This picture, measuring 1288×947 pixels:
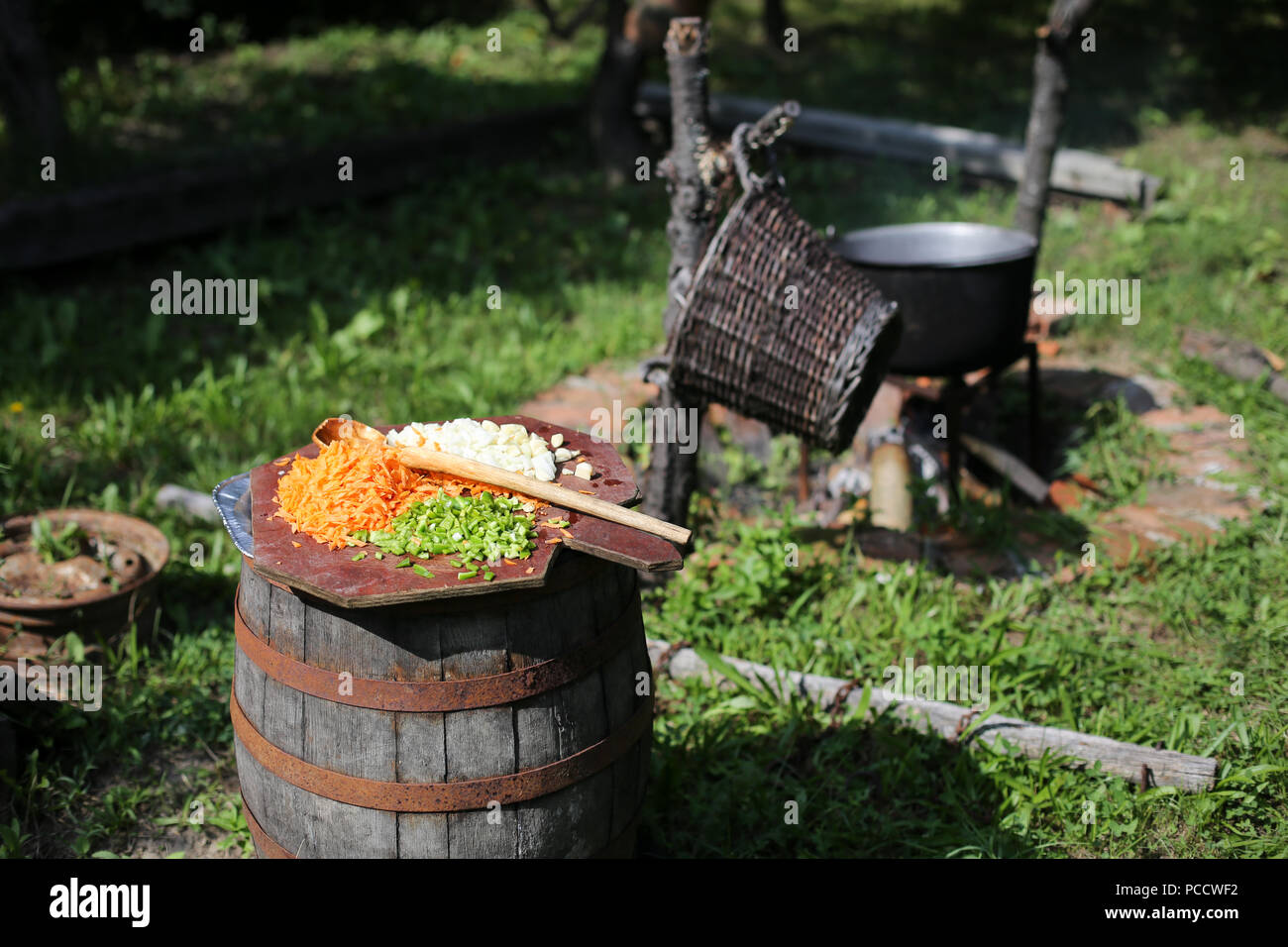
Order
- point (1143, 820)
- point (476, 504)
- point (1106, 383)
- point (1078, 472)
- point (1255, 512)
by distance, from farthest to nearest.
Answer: point (1106, 383), point (1078, 472), point (1255, 512), point (1143, 820), point (476, 504)

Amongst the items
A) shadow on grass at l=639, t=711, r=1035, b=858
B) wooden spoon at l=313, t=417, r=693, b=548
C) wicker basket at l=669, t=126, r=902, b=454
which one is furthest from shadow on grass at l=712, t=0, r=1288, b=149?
wooden spoon at l=313, t=417, r=693, b=548

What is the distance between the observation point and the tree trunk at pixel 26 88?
296 inches

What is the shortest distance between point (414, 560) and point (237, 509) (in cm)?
64

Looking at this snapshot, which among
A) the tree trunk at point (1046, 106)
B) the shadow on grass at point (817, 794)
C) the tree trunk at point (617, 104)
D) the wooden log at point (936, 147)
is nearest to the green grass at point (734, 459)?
the shadow on grass at point (817, 794)

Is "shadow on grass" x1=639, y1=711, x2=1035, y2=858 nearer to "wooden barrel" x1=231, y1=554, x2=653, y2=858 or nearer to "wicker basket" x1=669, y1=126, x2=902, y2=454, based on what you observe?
"wooden barrel" x1=231, y1=554, x2=653, y2=858

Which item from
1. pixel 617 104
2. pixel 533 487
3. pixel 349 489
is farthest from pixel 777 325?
pixel 617 104

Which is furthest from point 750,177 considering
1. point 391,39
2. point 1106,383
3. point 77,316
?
point 391,39

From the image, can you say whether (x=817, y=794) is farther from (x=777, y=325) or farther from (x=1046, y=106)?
(x=1046, y=106)

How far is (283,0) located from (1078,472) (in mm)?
10165

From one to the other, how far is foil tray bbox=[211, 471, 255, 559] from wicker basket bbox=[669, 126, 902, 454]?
5.00 feet

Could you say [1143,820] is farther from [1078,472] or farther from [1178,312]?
[1178,312]

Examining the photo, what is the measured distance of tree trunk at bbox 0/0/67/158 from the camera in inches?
296

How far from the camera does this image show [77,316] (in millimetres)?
6551

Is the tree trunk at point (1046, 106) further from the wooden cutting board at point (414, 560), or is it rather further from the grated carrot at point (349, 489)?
the grated carrot at point (349, 489)
